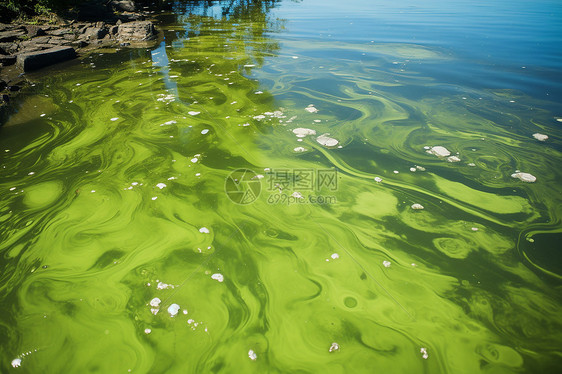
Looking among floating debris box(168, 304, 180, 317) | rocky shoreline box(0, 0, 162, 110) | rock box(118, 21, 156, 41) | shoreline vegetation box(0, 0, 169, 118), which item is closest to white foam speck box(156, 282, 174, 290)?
floating debris box(168, 304, 180, 317)

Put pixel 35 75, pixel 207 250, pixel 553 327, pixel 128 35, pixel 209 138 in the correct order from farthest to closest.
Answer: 1. pixel 128 35
2. pixel 35 75
3. pixel 209 138
4. pixel 207 250
5. pixel 553 327

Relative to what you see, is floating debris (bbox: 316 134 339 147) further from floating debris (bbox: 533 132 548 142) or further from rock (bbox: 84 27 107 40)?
rock (bbox: 84 27 107 40)

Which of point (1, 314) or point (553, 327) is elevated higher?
point (553, 327)

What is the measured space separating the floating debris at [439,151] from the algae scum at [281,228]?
0.02m

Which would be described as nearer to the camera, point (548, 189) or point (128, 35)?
point (548, 189)

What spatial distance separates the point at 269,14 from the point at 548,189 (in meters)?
10.1

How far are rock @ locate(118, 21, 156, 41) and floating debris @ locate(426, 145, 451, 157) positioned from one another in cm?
690

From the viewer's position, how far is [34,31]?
649cm

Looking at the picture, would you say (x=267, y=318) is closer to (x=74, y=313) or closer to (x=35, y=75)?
(x=74, y=313)

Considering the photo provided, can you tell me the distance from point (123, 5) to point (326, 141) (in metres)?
10.3

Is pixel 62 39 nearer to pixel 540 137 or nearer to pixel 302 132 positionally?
pixel 302 132

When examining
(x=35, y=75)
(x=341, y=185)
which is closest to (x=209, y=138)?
(x=341, y=185)

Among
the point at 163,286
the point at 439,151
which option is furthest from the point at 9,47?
the point at 439,151

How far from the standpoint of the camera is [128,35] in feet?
22.8
